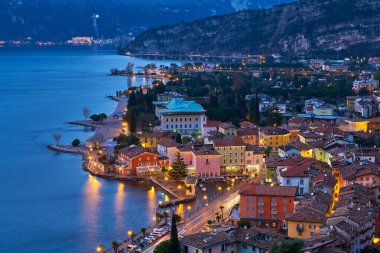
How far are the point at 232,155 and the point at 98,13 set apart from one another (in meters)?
104

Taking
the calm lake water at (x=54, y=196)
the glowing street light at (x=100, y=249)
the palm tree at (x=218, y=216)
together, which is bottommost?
the calm lake water at (x=54, y=196)

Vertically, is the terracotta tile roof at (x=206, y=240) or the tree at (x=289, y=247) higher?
the tree at (x=289, y=247)

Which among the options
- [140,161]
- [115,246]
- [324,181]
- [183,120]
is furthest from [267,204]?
[183,120]

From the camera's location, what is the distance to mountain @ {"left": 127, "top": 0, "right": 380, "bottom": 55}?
42.5 m

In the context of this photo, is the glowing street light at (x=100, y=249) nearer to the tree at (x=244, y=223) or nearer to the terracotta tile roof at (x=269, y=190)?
the tree at (x=244, y=223)

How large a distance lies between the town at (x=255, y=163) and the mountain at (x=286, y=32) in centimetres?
1848

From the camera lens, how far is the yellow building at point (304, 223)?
26.7 feet

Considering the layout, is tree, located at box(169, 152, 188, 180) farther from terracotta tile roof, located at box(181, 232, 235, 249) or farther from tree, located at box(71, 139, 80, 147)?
terracotta tile roof, located at box(181, 232, 235, 249)

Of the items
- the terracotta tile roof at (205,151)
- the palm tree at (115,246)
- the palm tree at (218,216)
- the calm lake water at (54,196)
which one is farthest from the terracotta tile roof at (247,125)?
the palm tree at (115,246)

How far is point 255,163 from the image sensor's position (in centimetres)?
1340

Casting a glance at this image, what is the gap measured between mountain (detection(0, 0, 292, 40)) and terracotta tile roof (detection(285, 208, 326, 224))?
95.1 m

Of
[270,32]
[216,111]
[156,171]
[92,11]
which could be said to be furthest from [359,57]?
[92,11]

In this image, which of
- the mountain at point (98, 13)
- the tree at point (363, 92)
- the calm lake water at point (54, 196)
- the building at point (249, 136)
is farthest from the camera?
the mountain at point (98, 13)

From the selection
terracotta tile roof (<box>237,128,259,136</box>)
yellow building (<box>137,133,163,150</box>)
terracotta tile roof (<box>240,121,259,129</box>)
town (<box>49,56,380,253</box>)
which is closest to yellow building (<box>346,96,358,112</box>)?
town (<box>49,56,380,253</box>)
